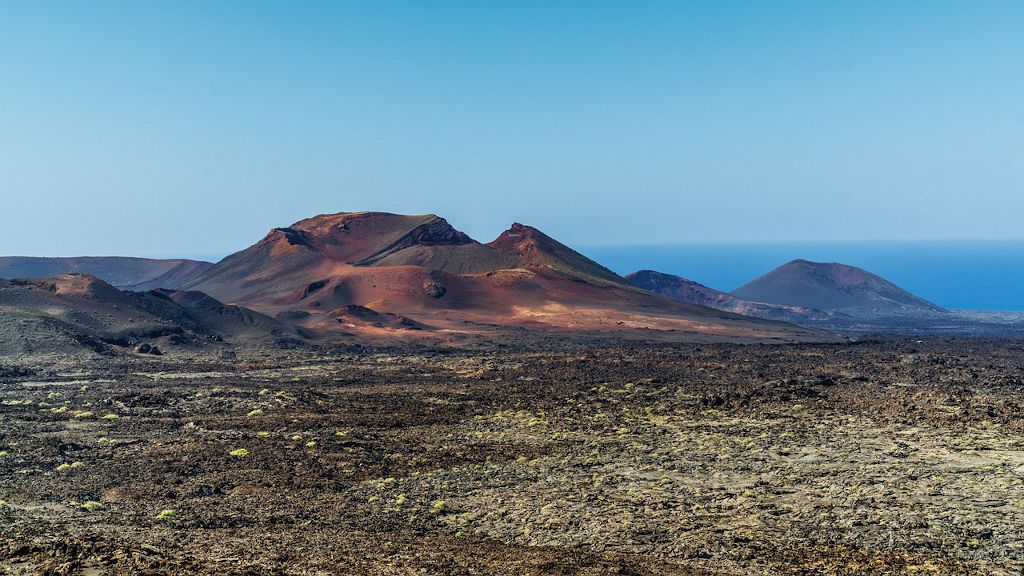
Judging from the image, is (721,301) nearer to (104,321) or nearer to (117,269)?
(104,321)

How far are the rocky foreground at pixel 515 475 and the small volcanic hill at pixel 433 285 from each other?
36.3 meters

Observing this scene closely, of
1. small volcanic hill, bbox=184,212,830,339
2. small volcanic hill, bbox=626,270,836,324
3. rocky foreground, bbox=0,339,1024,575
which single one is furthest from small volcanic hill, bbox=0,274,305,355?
small volcanic hill, bbox=626,270,836,324

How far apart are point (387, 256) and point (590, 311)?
3911 cm

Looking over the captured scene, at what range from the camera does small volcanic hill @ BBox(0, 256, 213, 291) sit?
5728 inches

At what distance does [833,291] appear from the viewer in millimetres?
141875

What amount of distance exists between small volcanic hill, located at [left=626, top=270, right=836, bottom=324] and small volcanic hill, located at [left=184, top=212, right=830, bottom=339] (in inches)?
788

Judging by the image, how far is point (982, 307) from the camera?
160 meters

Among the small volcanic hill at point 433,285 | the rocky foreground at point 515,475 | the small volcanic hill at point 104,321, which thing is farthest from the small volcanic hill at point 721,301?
the rocky foreground at point 515,475

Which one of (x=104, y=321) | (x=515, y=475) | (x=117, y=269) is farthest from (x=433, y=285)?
(x=117, y=269)

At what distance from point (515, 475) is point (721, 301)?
113 metres

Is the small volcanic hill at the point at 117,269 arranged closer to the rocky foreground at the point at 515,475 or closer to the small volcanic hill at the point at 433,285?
the small volcanic hill at the point at 433,285

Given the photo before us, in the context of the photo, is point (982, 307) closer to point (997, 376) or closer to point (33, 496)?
point (997, 376)

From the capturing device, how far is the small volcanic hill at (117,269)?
5728 inches

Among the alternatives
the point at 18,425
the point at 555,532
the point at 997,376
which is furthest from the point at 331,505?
the point at 997,376
